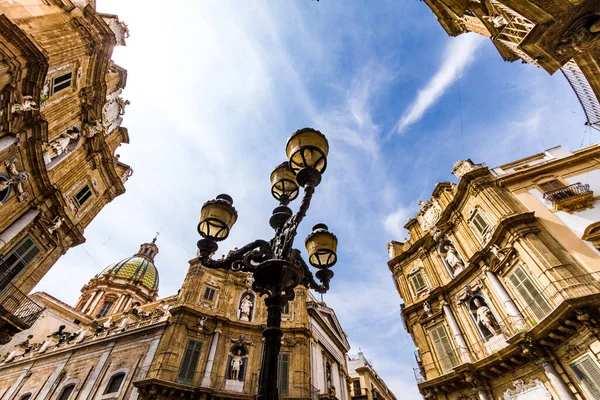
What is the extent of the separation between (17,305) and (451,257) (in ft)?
68.2

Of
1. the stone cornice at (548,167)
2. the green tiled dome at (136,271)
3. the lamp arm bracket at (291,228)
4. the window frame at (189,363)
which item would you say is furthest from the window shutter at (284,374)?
the green tiled dome at (136,271)

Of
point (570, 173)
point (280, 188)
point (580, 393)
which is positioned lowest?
point (580, 393)

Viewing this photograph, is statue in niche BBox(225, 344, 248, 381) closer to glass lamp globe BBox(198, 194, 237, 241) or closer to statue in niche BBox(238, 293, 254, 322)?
statue in niche BBox(238, 293, 254, 322)

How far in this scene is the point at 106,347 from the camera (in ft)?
63.9

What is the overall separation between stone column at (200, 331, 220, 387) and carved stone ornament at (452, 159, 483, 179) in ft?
57.9

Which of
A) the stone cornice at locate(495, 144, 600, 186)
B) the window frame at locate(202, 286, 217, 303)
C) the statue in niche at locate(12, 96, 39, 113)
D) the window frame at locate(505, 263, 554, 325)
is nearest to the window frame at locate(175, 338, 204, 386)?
the window frame at locate(202, 286, 217, 303)

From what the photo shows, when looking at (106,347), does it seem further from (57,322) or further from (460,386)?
(460,386)

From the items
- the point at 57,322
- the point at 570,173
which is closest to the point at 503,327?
the point at 570,173

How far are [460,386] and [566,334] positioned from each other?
5032 millimetres

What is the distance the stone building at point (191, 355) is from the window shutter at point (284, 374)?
0.05 metres

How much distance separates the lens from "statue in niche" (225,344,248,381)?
17.7 meters

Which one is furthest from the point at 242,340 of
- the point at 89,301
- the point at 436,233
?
the point at 89,301

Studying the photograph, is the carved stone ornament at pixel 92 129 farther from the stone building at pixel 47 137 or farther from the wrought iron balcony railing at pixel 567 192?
the wrought iron balcony railing at pixel 567 192

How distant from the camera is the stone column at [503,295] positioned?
12386 millimetres
